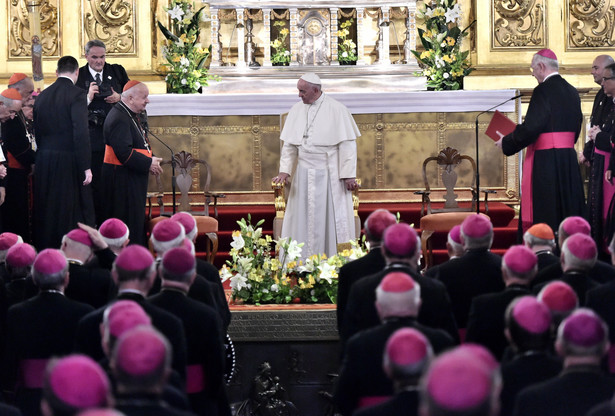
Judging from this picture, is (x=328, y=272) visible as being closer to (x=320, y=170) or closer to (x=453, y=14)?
(x=320, y=170)

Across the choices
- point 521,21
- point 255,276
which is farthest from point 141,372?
point 521,21

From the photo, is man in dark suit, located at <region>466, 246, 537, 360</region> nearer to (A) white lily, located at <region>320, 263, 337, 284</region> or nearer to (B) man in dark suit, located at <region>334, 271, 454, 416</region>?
(B) man in dark suit, located at <region>334, 271, 454, 416</region>

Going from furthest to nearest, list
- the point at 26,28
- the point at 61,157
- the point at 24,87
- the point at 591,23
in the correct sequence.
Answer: the point at 591,23 → the point at 26,28 → the point at 24,87 → the point at 61,157

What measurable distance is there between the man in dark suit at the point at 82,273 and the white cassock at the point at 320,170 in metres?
4.17

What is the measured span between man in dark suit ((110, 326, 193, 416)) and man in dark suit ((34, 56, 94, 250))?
6411 mm

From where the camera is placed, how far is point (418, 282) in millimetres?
4852

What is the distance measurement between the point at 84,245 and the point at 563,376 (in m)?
3.20

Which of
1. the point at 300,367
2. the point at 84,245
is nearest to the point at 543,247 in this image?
the point at 300,367

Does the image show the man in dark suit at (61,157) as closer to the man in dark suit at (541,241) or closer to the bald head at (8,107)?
the bald head at (8,107)

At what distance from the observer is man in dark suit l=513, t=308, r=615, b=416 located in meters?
3.28

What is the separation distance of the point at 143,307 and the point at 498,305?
5.40 feet

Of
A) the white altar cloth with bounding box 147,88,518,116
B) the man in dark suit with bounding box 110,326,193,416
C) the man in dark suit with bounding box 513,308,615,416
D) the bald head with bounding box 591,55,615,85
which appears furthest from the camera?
the white altar cloth with bounding box 147,88,518,116

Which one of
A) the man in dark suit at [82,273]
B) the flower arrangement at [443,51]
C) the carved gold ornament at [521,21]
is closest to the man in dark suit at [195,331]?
the man in dark suit at [82,273]

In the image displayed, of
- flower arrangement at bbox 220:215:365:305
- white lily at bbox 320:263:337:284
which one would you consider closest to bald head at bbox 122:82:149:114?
flower arrangement at bbox 220:215:365:305
